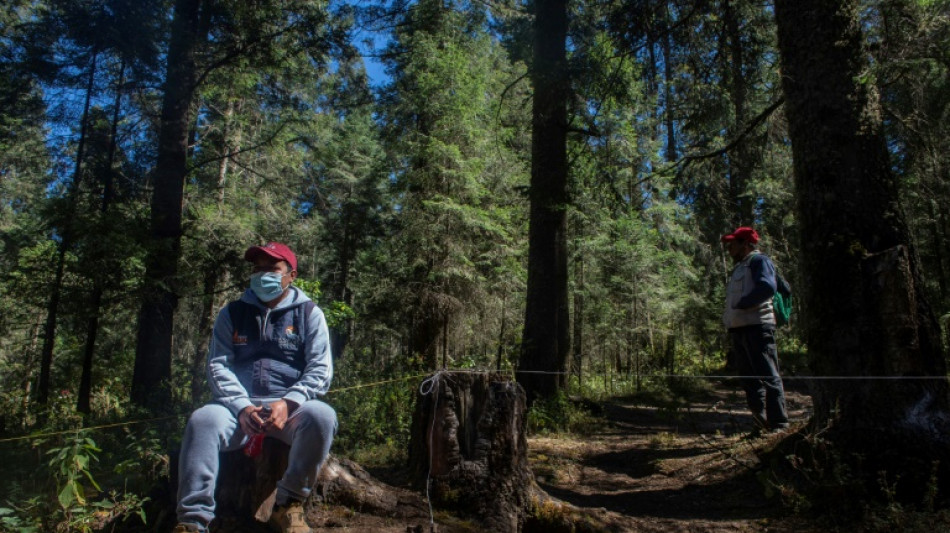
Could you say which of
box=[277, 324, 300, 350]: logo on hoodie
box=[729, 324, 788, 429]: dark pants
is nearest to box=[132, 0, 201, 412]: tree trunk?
box=[277, 324, 300, 350]: logo on hoodie

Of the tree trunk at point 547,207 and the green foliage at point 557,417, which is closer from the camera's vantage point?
the green foliage at point 557,417

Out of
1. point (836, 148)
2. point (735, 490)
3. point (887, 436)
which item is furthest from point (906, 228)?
point (735, 490)

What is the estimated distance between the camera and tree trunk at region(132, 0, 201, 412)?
8.54 m

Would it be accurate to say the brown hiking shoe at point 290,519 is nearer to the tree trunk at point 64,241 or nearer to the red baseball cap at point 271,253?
the red baseball cap at point 271,253

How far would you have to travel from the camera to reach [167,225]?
903cm

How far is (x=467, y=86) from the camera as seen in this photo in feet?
45.7

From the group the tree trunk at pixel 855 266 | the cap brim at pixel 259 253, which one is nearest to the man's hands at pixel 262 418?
the cap brim at pixel 259 253

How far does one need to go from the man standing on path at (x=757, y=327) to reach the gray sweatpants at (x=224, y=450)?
400cm

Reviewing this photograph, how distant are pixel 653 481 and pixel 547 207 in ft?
14.1

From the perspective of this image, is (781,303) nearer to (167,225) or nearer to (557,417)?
(557,417)

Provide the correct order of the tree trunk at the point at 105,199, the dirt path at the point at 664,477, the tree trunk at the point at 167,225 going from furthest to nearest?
the tree trunk at the point at 105,199 < the tree trunk at the point at 167,225 < the dirt path at the point at 664,477

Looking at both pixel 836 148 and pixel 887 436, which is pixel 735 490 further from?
pixel 836 148

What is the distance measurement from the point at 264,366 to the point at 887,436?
13.3 ft

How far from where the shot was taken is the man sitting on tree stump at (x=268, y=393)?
9.37 ft
